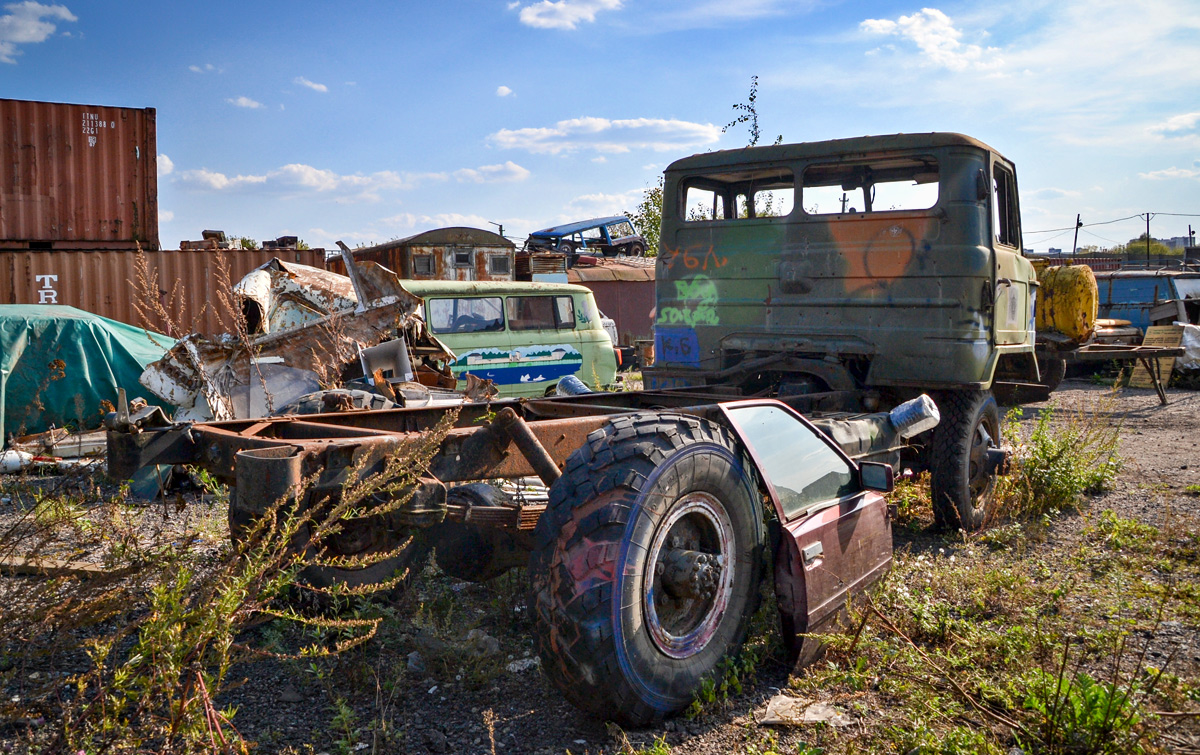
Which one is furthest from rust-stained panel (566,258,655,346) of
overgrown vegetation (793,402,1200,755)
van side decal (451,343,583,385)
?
overgrown vegetation (793,402,1200,755)

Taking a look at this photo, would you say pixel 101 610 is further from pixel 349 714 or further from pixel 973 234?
pixel 973 234

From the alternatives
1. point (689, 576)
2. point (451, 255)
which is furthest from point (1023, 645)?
point (451, 255)

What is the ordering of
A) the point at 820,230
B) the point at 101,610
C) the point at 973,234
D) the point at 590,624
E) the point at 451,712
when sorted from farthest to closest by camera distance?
1. the point at 820,230
2. the point at 973,234
3. the point at 451,712
4. the point at 101,610
5. the point at 590,624

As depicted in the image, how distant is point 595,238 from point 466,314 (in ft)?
60.8

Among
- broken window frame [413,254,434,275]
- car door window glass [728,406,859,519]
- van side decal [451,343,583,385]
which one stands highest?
broken window frame [413,254,434,275]

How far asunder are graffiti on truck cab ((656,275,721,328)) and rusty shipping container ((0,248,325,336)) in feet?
25.4

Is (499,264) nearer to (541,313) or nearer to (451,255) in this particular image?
(451,255)

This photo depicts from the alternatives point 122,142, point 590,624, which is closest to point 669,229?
point 590,624

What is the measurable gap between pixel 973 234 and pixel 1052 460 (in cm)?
215

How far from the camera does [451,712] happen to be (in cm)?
293

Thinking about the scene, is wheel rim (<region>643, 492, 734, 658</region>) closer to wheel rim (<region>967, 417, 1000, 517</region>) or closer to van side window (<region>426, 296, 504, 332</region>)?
wheel rim (<region>967, 417, 1000, 517</region>)

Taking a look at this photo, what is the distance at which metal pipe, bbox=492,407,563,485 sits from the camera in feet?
9.16

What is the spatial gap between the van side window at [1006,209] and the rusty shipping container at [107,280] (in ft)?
32.2

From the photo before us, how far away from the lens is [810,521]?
3076 mm
